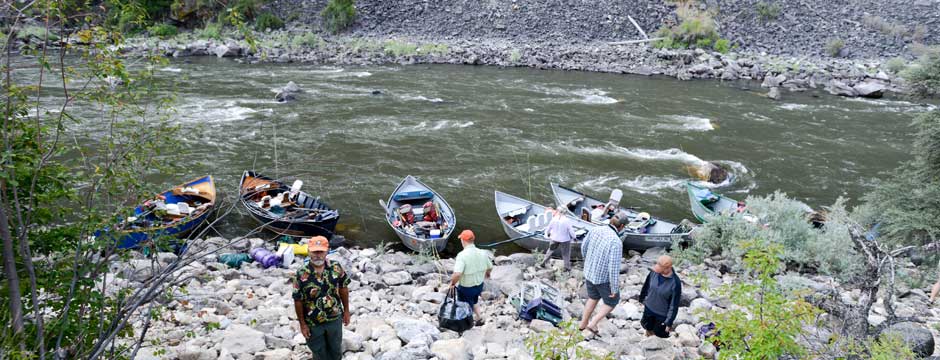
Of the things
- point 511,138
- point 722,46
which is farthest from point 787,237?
point 722,46

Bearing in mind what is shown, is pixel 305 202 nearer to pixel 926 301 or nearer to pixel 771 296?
pixel 771 296

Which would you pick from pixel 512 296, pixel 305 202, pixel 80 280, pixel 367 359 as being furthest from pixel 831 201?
pixel 80 280

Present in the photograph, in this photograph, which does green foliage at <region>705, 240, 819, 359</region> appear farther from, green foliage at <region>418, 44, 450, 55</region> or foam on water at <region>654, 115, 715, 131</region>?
green foliage at <region>418, 44, 450, 55</region>

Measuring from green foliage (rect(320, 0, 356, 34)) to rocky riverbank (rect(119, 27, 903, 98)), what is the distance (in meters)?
5.14

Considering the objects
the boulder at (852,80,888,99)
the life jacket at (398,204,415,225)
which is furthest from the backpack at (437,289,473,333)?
the boulder at (852,80,888,99)

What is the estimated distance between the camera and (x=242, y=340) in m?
6.23

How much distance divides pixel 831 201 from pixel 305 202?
47.1 feet

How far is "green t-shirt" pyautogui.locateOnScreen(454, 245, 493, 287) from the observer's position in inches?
288

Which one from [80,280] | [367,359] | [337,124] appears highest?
[80,280]

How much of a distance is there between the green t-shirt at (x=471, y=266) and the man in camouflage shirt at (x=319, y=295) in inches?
81.4

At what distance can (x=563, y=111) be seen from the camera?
25688 millimetres

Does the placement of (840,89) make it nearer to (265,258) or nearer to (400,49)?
(400,49)

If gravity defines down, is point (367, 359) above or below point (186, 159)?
above

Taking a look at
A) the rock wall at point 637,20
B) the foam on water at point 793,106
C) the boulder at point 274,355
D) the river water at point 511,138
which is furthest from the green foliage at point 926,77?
the rock wall at point 637,20
